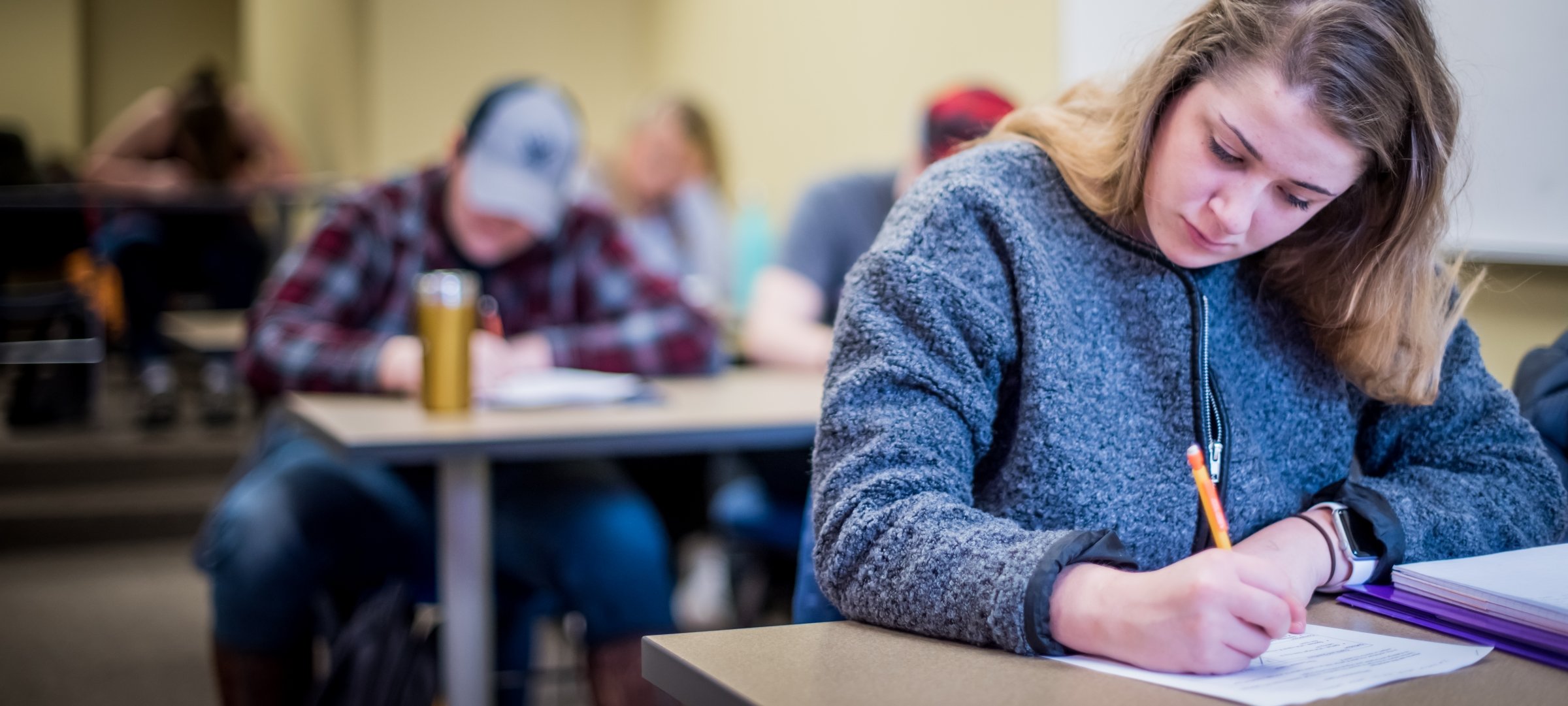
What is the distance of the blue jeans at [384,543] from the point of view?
5.28ft

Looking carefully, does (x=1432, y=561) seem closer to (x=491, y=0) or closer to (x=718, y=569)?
(x=718, y=569)

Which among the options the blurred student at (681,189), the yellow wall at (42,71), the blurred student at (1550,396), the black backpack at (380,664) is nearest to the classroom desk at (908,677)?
the blurred student at (1550,396)

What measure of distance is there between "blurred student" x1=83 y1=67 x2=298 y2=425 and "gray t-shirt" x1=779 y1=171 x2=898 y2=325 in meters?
2.80

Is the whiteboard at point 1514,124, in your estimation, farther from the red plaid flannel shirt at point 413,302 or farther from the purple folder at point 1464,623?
the red plaid flannel shirt at point 413,302

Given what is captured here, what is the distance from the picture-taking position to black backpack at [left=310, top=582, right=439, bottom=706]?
1.52 m

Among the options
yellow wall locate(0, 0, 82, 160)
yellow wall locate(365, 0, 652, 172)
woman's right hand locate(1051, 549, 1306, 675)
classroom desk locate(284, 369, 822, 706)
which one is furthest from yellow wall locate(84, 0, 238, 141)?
woman's right hand locate(1051, 549, 1306, 675)

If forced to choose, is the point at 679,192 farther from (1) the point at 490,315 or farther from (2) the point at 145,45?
(2) the point at 145,45

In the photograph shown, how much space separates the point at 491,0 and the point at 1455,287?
19.9 feet

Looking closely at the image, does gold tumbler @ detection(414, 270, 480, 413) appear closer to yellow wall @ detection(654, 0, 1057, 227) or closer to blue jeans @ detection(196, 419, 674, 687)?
blue jeans @ detection(196, 419, 674, 687)

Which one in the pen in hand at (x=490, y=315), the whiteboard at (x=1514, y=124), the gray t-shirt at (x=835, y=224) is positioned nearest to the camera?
the whiteboard at (x=1514, y=124)

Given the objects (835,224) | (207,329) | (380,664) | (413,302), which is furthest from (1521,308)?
(207,329)

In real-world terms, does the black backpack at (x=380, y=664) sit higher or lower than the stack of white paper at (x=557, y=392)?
lower

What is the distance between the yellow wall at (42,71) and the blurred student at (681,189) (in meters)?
5.75

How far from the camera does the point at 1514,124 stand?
3.72ft
